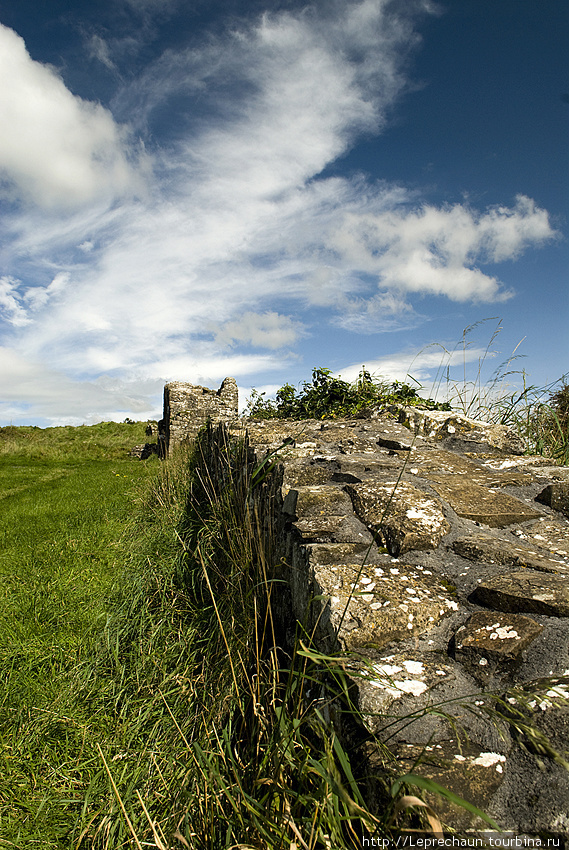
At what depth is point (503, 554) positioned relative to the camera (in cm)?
180

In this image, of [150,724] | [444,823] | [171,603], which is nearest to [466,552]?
[444,823]

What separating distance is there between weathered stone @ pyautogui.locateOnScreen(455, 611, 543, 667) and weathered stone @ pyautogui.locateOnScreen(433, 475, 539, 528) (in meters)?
0.76

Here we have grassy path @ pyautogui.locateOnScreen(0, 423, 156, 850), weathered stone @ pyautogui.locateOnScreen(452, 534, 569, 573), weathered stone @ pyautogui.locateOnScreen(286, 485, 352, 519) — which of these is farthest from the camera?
weathered stone @ pyautogui.locateOnScreen(286, 485, 352, 519)

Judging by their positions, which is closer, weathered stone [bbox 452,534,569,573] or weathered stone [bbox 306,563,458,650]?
weathered stone [bbox 306,563,458,650]

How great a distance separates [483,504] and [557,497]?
410 mm

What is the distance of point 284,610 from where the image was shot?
216 centimetres

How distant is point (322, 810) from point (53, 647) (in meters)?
2.73

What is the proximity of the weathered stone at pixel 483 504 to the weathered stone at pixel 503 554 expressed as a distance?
0.68 ft

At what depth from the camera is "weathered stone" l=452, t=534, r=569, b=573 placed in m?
1.77

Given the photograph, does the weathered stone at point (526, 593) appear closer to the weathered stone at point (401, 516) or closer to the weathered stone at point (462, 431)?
the weathered stone at point (401, 516)

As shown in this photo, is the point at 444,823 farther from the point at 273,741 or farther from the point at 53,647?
the point at 53,647

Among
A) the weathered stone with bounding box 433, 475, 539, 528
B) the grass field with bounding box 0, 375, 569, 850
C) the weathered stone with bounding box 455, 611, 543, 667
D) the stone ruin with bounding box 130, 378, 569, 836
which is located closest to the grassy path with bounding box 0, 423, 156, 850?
the grass field with bounding box 0, 375, 569, 850

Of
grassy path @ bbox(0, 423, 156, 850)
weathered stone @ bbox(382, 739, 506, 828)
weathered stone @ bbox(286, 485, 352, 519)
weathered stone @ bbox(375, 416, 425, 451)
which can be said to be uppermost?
weathered stone @ bbox(375, 416, 425, 451)

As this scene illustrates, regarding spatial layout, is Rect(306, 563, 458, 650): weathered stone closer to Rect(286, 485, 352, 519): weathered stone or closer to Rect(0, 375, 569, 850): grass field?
Rect(0, 375, 569, 850): grass field
